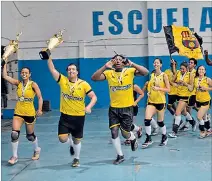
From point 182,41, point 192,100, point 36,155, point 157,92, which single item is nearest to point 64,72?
point 182,41

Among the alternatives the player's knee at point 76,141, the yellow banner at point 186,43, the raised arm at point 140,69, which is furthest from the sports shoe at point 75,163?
the yellow banner at point 186,43

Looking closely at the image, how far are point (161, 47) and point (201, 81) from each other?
862 cm

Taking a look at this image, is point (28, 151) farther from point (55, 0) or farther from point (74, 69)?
point (55, 0)

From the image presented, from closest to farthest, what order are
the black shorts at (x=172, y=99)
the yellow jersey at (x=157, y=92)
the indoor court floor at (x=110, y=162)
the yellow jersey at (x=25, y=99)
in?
the indoor court floor at (x=110, y=162) < the yellow jersey at (x=25, y=99) < the yellow jersey at (x=157, y=92) < the black shorts at (x=172, y=99)

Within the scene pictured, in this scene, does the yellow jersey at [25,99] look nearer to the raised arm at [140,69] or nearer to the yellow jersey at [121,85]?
the yellow jersey at [121,85]

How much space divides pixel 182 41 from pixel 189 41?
0.20 m

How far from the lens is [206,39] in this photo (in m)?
17.4

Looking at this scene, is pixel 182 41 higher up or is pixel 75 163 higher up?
pixel 182 41

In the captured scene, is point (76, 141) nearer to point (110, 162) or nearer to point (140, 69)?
point (110, 162)

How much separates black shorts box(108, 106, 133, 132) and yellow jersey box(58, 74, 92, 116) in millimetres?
646

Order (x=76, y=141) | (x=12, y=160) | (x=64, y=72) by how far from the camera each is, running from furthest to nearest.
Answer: (x=64, y=72), (x=12, y=160), (x=76, y=141)

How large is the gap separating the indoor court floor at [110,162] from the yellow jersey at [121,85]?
3.74 feet

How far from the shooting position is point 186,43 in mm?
9891

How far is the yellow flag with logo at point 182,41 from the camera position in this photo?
387 inches
